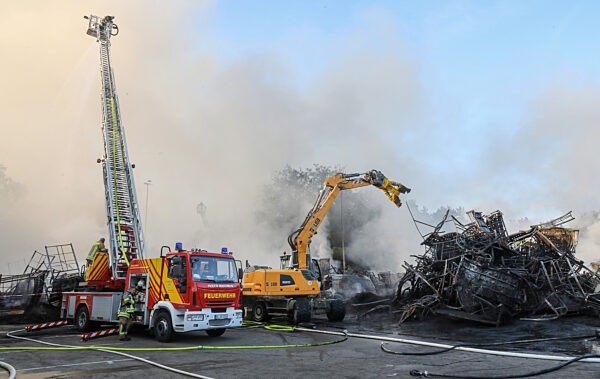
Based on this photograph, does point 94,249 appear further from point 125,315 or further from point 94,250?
point 125,315

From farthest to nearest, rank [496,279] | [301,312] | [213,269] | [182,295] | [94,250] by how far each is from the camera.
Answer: [301,312]
[94,250]
[496,279]
[213,269]
[182,295]

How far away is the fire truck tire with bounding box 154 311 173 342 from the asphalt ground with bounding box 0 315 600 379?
0.24 m

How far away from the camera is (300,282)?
1634 centimetres

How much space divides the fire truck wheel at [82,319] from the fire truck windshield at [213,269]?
4.73 m

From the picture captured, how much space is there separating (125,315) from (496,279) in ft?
36.8

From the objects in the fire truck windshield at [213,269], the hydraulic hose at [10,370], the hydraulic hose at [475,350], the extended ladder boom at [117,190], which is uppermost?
the extended ladder boom at [117,190]

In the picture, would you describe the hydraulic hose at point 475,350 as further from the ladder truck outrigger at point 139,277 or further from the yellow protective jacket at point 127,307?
the yellow protective jacket at point 127,307

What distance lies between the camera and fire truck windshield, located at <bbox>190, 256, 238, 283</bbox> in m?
11.8

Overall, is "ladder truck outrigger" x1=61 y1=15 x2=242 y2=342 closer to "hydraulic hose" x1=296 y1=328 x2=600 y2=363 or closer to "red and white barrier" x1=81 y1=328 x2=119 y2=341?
"red and white barrier" x1=81 y1=328 x2=119 y2=341

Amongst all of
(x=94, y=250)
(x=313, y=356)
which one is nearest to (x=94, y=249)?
(x=94, y=250)

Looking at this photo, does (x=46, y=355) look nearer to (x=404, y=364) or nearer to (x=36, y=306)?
(x=404, y=364)

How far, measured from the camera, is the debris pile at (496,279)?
1419 cm

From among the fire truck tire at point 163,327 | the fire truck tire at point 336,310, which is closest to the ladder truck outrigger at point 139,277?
the fire truck tire at point 163,327

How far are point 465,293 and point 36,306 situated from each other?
51.6ft
